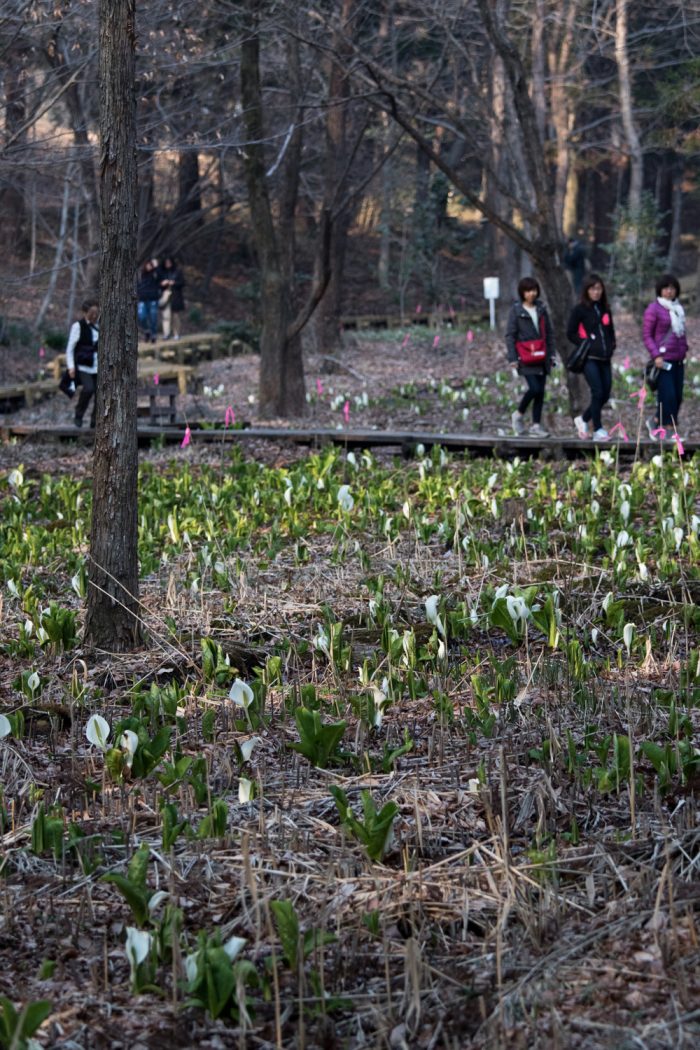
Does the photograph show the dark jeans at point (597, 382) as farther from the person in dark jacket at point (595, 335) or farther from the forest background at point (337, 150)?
the forest background at point (337, 150)

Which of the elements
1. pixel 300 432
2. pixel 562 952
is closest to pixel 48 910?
pixel 562 952

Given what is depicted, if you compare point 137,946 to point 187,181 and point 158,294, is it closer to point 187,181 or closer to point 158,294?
point 158,294

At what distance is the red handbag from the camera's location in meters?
12.7

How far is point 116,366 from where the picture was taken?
6016 mm

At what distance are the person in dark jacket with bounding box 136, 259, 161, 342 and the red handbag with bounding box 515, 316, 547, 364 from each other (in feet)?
43.2

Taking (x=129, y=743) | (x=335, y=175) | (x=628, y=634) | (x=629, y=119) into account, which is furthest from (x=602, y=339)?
(x=629, y=119)

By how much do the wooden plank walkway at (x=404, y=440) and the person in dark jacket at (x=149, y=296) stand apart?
1144 centimetres

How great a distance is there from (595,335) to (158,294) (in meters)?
14.7

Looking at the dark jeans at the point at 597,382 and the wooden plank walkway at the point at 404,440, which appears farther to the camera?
the dark jeans at the point at 597,382

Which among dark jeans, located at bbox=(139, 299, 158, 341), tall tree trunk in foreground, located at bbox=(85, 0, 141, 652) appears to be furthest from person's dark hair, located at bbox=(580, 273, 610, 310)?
dark jeans, located at bbox=(139, 299, 158, 341)

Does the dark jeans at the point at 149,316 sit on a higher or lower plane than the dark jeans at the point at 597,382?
higher

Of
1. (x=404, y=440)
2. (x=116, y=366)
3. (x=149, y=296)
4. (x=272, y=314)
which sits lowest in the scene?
(x=404, y=440)

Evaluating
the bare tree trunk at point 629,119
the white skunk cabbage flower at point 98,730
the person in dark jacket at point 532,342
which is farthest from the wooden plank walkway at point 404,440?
the bare tree trunk at point 629,119

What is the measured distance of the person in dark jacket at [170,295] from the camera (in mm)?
25500
